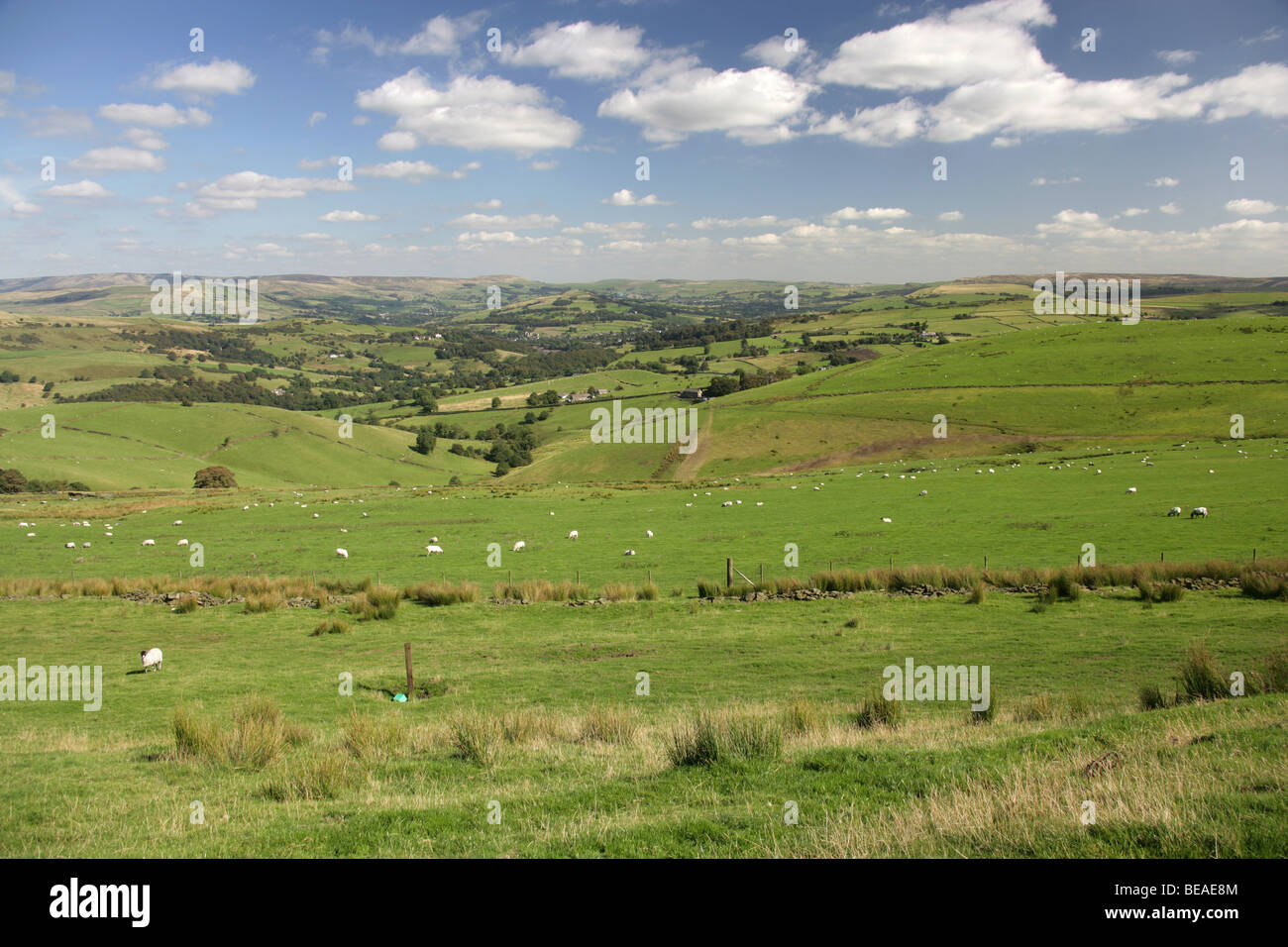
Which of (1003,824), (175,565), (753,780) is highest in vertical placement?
(1003,824)

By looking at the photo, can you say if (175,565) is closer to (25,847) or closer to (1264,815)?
(25,847)

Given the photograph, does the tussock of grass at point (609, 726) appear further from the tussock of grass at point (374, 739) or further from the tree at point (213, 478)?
the tree at point (213, 478)

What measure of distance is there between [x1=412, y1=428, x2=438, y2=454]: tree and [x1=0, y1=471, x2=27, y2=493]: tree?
5165cm

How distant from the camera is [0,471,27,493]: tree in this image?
62.3 meters

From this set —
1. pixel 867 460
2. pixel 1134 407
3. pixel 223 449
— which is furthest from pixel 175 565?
pixel 1134 407

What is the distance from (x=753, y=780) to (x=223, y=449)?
350 ft

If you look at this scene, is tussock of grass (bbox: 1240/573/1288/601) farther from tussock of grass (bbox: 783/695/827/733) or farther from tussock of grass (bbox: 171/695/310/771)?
tussock of grass (bbox: 171/695/310/771)

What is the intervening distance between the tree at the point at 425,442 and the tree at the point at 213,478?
118 feet

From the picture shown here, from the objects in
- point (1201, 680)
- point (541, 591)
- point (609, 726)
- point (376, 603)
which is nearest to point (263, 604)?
point (376, 603)

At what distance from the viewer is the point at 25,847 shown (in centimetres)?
667

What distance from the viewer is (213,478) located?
7431cm

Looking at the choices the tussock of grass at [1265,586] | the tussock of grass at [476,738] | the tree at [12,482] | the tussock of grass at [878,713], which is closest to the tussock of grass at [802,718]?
the tussock of grass at [878,713]

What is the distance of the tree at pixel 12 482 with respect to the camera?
62.3 m
